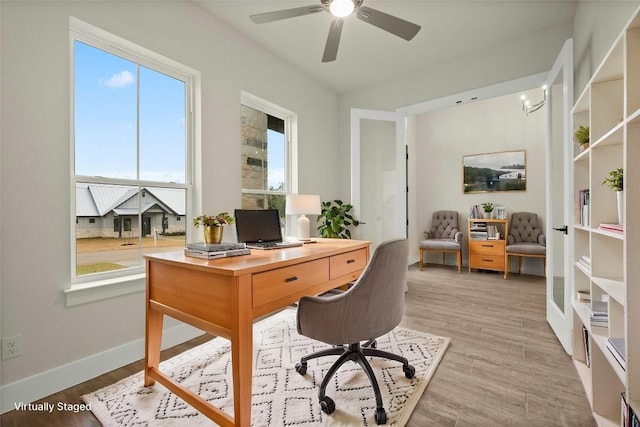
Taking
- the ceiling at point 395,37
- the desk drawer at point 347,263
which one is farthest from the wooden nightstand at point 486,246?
the desk drawer at point 347,263

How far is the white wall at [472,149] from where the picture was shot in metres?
5.06

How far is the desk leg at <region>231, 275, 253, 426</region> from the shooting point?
1288mm

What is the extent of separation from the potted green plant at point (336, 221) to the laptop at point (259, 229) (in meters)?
1.63

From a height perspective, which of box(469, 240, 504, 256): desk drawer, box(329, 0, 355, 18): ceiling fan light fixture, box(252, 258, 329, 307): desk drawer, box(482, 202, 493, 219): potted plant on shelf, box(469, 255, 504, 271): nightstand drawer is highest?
box(329, 0, 355, 18): ceiling fan light fixture

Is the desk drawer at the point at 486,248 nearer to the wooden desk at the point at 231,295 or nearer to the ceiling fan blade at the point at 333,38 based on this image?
the wooden desk at the point at 231,295

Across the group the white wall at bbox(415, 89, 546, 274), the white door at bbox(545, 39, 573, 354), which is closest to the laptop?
the white door at bbox(545, 39, 573, 354)

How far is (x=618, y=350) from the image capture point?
1.21 meters

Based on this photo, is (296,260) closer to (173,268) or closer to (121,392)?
(173,268)

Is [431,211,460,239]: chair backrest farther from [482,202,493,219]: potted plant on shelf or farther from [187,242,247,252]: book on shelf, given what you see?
[187,242,247,252]: book on shelf

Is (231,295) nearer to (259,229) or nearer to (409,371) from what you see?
(259,229)

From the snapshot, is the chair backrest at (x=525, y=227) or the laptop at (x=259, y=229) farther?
the chair backrest at (x=525, y=227)

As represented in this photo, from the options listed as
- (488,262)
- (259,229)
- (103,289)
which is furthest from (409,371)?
(488,262)

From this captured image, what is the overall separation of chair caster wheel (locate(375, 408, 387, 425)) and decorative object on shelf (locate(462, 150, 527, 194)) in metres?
4.99

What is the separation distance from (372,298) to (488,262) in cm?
425
